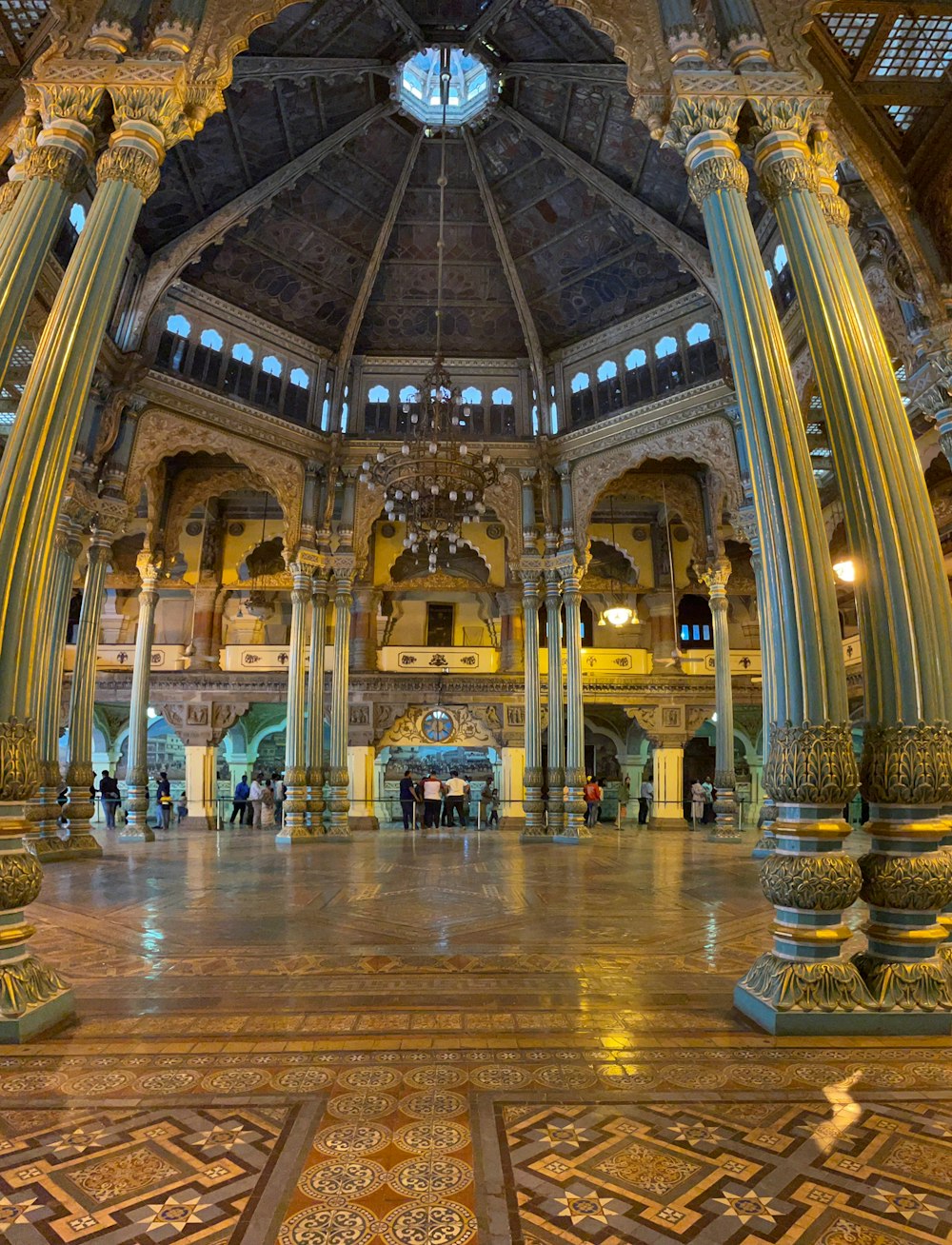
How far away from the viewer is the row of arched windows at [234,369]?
12.6 metres

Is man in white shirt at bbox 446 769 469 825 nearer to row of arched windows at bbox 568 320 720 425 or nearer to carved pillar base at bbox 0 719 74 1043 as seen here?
row of arched windows at bbox 568 320 720 425

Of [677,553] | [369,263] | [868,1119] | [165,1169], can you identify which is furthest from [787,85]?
[677,553]

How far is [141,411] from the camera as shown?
12.1m

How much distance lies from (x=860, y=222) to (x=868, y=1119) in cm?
843

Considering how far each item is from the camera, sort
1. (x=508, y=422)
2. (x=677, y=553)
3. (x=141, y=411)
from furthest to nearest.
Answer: (x=677, y=553), (x=508, y=422), (x=141, y=411)

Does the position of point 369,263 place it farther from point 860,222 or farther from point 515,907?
point 515,907

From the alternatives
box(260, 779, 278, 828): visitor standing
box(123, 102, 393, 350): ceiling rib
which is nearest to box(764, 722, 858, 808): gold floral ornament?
box(123, 102, 393, 350): ceiling rib

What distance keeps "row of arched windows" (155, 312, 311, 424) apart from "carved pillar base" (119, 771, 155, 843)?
7702 millimetres

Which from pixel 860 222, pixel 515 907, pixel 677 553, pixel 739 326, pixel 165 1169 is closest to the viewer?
pixel 165 1169

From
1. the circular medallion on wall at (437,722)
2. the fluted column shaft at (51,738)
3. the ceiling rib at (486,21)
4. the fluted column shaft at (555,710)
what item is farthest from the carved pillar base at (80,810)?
the ceiling rib at (486,21)

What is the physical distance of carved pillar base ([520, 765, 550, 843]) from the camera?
563 inches

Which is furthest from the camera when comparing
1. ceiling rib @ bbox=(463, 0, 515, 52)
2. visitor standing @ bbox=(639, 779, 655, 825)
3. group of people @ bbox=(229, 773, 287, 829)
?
visitor standing @ bbox=(639, 779, 655, 825)

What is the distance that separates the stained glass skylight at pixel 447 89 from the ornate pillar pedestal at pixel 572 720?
7992 mm

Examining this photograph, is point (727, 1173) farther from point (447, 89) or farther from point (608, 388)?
point (447, 89)
